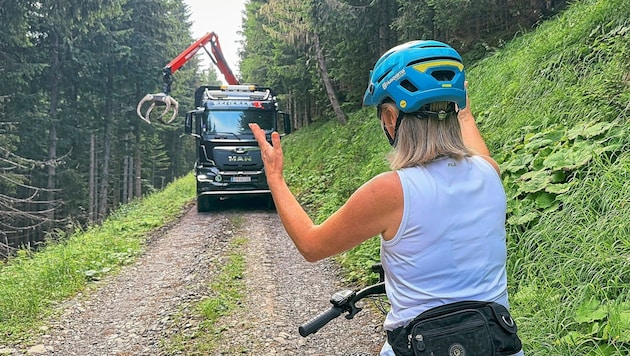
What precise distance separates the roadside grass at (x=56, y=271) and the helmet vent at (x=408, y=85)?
5.34 meters

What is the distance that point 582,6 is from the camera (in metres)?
8.16

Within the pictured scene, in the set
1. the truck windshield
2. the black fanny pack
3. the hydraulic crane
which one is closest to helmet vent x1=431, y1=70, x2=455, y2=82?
the black fanny pack

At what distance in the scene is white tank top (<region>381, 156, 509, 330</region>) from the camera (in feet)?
4.98

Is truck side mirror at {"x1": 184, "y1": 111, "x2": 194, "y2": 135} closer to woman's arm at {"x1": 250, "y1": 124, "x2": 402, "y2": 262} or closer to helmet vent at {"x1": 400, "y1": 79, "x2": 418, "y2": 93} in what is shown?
woman's arm at {"x1": 250, "y1": 124, "x2": 402, "y2": 262}

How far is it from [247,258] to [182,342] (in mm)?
3313

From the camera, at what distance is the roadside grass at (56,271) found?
5.77m

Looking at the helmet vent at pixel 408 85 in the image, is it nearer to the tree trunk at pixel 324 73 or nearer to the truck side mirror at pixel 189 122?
the truck side mirror at pixel 189 122

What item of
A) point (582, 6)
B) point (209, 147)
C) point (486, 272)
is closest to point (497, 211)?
point (486, 272)

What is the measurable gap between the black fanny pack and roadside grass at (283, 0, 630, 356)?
5.43 ft

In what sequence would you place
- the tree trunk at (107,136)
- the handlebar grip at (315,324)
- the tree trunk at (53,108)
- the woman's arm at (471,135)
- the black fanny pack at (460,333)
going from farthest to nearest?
the tree trunk at (107,136), the tree trunk at (53,108), the woman's arm at (471,135), the handlebar grip at (315,324), the black fanny pack at (460,333)

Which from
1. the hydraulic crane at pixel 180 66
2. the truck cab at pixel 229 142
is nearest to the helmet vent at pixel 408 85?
the truck cab at pixel 229 142

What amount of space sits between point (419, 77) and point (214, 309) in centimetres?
474

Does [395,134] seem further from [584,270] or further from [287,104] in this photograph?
[287,104]

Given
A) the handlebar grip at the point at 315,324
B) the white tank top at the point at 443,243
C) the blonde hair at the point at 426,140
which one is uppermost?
the blonde hair at the point at 426,140
